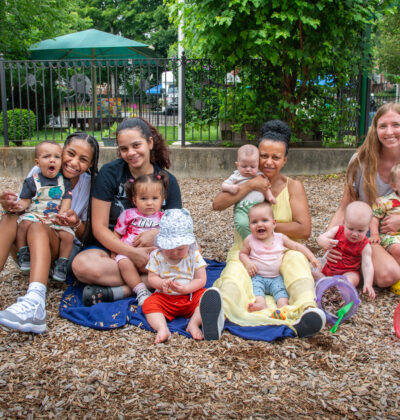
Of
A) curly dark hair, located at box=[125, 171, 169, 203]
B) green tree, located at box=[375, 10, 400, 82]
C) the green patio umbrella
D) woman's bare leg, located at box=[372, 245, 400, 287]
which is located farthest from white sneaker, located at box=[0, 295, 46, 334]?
green tree, located at box=[375, 10, 400, 82]

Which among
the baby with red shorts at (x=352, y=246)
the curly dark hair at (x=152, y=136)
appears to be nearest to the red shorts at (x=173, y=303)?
the baby with red shorts at (x=352, y=246)

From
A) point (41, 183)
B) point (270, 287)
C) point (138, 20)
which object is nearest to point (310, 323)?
point (270, 287)

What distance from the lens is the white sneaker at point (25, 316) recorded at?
2568mm

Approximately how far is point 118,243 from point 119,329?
607mm

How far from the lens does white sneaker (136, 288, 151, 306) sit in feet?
9.91

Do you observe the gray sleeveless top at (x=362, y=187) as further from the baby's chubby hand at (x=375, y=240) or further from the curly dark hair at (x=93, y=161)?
the curly dark hair at (x=93, y=161)

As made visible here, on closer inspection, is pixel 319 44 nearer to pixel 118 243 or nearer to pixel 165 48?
pixel 118 243

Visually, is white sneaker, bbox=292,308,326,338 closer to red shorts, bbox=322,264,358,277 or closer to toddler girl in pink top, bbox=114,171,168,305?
red shorts, bbox=322,264,358,277

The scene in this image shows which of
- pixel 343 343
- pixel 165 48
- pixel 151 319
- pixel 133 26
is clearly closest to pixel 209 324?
pixel 151 319

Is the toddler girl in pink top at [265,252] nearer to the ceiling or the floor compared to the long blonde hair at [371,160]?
nearer to the floor

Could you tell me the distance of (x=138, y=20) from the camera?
3472cm

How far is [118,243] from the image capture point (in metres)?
3.13

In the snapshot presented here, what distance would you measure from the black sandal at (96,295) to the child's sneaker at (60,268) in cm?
26

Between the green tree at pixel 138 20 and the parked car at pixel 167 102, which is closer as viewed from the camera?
the parked car at pixel 167 102
